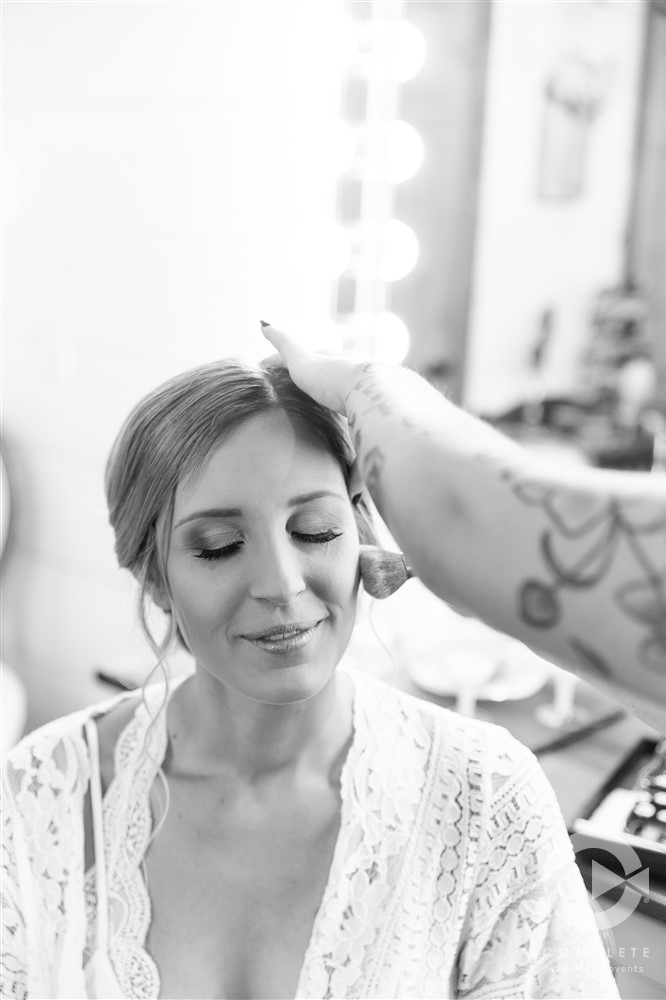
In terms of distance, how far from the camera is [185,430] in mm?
865

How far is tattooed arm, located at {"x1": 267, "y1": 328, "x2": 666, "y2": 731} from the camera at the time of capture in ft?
1.48

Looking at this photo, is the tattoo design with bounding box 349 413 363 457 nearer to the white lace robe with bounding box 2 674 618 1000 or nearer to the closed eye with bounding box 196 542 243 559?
the closed eye with bounding box 196 542 243 559

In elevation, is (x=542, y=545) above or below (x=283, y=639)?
above

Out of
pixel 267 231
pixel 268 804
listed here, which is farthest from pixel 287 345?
pixel 267 231

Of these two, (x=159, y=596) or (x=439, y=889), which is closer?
(x=439, y=889)

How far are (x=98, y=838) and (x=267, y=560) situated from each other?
1.21 feet

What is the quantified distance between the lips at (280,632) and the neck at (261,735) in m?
0.13

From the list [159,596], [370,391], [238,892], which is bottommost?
[238,892]

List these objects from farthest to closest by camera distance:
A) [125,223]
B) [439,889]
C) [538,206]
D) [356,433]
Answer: [538,206]
[125,223]
[439,889]
[356,433]

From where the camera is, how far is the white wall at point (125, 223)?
5.38 ft

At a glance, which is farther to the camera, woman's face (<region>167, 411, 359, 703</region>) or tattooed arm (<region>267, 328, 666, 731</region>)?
woman's face (<region>167, 411, 359, 703</region>)

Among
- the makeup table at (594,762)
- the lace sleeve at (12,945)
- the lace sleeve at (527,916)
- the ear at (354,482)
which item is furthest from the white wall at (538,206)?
the lace sleeve at (12,945)

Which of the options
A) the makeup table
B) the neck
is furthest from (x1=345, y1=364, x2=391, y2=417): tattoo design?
the makeup table

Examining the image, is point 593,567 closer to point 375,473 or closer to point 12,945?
point 375,473
